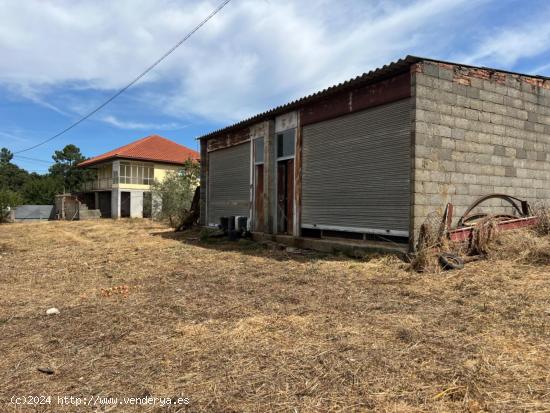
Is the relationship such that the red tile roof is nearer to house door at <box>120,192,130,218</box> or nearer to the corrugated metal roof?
house door at <box>120,192,130,218</box>

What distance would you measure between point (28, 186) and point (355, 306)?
46.5m

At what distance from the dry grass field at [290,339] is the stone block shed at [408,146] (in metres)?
1.68

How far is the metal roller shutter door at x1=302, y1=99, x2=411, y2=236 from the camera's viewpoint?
8742mm

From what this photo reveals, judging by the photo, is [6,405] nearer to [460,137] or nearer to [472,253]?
[472,253]

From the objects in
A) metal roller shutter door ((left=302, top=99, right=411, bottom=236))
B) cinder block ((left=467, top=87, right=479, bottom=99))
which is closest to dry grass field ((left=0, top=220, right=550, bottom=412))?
metal roller shutter door ((left=302, top=99, right=411, bottom=236))

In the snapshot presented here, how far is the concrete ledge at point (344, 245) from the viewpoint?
8627 mm

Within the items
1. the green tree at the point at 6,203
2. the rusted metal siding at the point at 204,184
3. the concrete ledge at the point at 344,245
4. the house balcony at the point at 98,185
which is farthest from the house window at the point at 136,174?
the concrete ledge at the point at 344,245

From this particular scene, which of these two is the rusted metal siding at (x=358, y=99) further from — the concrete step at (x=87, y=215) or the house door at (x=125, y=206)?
the house door at (x=125, y=206)

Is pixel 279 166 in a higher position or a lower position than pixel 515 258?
higher

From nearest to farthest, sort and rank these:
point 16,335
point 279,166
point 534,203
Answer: point 16,335
point 534,203
point 279,166

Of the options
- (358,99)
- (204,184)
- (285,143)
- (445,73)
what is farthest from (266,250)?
(204,184)

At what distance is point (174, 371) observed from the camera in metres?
3.52

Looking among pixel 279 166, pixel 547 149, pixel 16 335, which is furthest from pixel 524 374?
pixel 279 166

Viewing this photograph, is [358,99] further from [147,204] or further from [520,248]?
[147,204]
